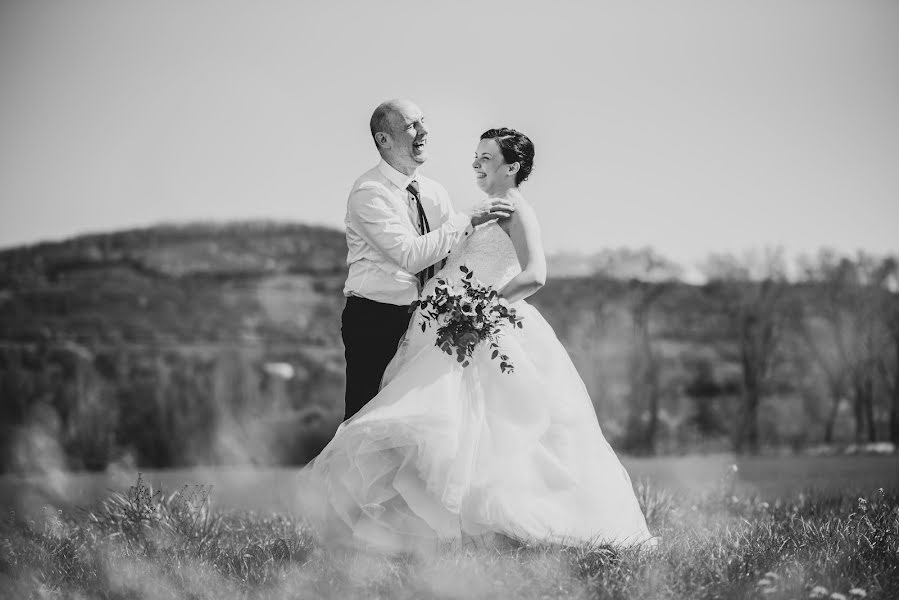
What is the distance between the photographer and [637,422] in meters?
13.4

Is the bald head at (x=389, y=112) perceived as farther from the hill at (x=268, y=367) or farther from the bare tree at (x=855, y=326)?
the bare tree at (x=855, y=326)

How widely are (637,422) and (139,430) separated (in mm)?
7949

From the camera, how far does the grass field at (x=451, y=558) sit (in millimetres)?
4414

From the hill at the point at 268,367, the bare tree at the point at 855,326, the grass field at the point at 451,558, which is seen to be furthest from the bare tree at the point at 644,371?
the grass field at the point at 451,558

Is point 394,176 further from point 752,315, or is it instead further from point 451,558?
point 752,315

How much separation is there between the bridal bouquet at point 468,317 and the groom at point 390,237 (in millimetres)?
304

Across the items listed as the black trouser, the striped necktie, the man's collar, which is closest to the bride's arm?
the striped necktie

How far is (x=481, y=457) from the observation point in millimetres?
4840

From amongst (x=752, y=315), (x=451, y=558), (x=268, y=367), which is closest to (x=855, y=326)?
(x=752, y=315)

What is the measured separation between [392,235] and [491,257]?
2.08ft

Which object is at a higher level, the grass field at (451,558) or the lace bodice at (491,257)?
the lace bodice at (491,257)


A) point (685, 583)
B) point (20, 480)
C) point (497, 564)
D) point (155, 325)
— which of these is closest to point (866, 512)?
point (685, 583)

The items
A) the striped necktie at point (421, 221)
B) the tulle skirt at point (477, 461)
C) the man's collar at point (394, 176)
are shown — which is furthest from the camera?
the striped necktie at point (421, 221)

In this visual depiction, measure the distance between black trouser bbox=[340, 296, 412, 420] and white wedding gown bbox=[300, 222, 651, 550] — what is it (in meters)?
0.41
